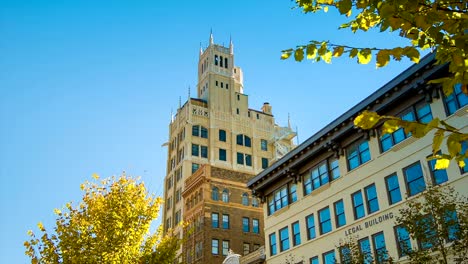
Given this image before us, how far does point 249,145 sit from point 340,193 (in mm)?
45104

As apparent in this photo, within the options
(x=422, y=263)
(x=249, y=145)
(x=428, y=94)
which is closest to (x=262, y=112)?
(x=249, y=145)

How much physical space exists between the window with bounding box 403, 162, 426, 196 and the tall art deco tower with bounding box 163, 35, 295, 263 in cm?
3226

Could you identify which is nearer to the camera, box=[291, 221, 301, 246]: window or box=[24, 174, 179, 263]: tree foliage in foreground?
box=[24, 174, 179, 263]: tree foliage in foreground

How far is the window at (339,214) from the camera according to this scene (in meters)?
30.6

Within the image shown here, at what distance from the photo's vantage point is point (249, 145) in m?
75.9

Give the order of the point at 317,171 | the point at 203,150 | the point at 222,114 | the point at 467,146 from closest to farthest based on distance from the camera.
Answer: the point at 467,146 → the point at 317,171 → the point at 203,150 → the point at 222,114

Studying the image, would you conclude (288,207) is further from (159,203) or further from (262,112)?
(262,112)

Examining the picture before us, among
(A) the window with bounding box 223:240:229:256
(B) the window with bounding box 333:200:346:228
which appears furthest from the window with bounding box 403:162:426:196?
(A) the window with bounding box 223:240:229:256

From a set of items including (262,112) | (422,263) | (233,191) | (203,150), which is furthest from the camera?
(262,112)

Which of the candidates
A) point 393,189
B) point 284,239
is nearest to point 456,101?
point 393,189

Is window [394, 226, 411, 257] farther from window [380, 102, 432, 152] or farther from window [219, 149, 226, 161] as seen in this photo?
window [219, 149, 226, 161]

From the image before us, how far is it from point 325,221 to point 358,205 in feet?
10.1

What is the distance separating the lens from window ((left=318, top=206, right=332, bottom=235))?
31562 millimetres

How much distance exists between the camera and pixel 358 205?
1165 inches
